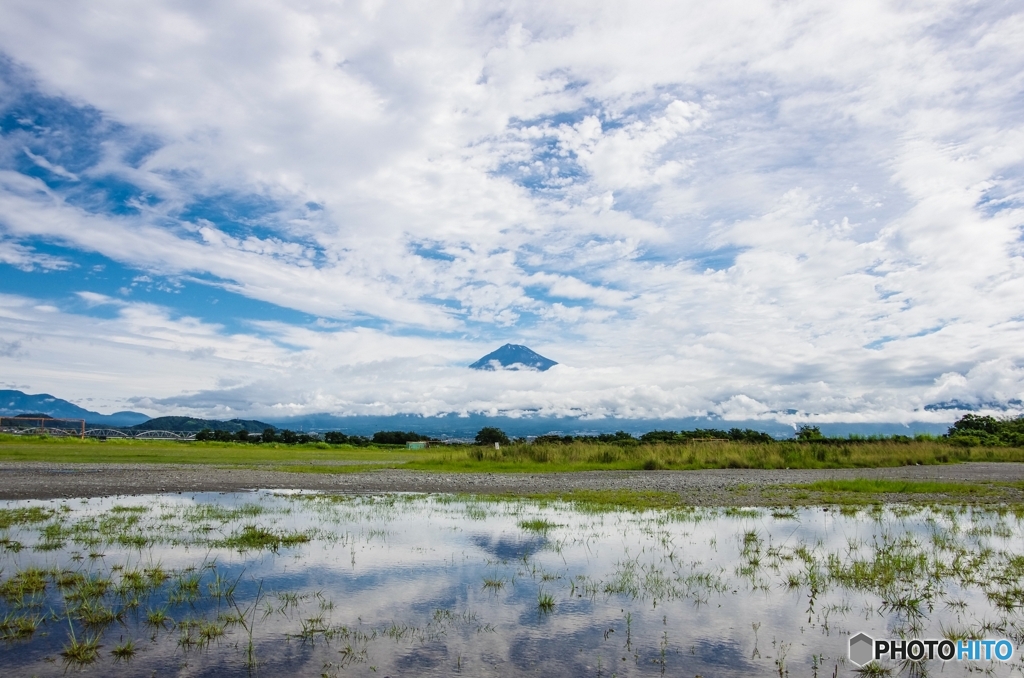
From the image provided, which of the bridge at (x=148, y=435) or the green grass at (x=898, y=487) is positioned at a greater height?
the green grass at (x=898, y=487)

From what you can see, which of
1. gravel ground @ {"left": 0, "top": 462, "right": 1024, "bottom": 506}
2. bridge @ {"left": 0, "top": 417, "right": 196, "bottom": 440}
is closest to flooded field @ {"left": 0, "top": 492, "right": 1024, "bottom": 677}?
gravel ground @ {"left": 0, "top": 462, "right": 1024, "bottom": 506}

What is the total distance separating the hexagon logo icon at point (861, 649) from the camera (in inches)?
256

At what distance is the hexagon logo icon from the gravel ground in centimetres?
1286

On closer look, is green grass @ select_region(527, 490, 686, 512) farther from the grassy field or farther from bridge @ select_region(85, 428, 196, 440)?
bridge @ select_region(85, 428, 196, 440)

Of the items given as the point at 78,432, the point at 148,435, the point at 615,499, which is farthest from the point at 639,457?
the point at 148,435

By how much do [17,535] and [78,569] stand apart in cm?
383

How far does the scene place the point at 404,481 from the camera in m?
27.5

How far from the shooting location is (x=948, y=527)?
1463 centimetres

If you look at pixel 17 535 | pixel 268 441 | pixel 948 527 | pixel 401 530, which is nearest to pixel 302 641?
pixel 401 530

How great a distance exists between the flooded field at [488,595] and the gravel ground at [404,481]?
6.43 m

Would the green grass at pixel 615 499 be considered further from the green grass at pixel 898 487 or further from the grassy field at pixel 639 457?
the grassy field at pixel 639 457

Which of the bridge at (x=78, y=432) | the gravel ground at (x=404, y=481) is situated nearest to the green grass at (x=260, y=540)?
the gravel ground at (x=404, y=481)

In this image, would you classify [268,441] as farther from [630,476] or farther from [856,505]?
[856,505]

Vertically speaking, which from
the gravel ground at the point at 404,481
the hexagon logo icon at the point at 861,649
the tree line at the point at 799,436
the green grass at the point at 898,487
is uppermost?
the tree line at the point at 799,436
